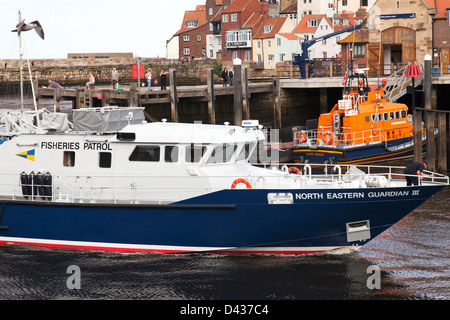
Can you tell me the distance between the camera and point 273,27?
73875 millimetres

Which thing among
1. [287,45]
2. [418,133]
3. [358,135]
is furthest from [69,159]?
[287,45]

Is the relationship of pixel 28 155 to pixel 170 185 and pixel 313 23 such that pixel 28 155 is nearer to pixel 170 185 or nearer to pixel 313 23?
pixel 170 185

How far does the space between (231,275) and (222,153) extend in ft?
10.4

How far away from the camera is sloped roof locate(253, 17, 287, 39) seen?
72812 mm

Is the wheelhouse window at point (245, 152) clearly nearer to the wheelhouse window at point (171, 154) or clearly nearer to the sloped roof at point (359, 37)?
the wheelhouse window at point (171, 154)

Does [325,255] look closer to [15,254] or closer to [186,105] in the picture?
[15,254]

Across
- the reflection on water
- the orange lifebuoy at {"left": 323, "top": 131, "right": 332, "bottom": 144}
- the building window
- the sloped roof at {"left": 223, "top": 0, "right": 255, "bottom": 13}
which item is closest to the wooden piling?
the orange lifebuoy at {"left": 323, "top": 131, "right": 332, "bottom": 144}

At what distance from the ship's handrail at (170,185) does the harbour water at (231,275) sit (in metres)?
1.47

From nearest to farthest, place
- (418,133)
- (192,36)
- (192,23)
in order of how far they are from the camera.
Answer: (418,133) → (192,36) → (192,23)

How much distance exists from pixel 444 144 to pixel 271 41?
47.3 m

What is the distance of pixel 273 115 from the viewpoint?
38.3 m

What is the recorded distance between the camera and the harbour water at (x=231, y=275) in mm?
15031

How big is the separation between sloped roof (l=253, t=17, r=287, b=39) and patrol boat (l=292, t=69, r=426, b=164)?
41.8m

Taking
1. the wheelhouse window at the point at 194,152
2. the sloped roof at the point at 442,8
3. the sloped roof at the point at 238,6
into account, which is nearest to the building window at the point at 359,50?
the sloped roof at the point at 442,8
